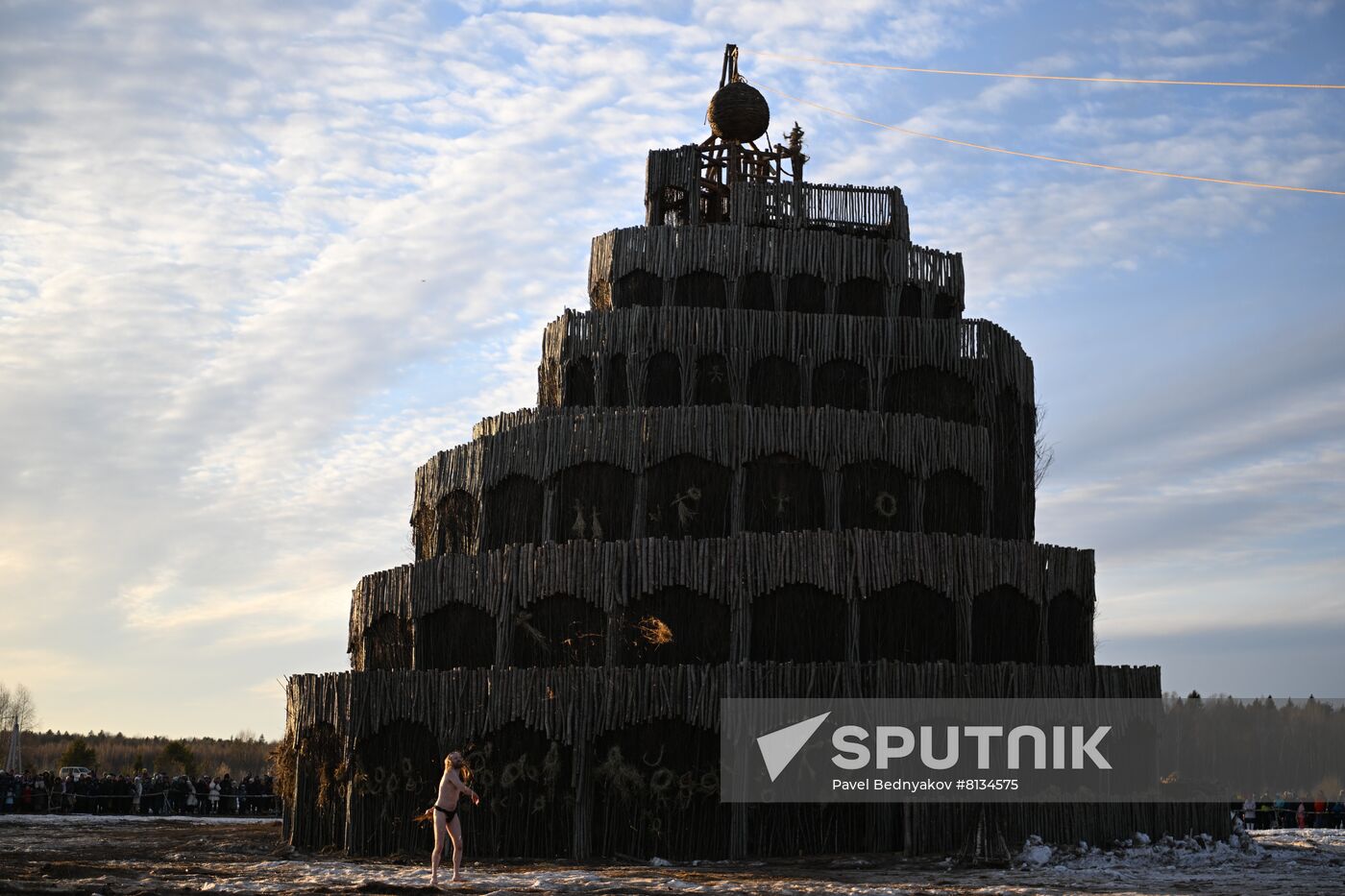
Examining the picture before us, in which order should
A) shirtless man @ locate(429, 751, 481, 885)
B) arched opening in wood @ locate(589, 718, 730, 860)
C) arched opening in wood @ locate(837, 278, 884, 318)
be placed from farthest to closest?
arched opening in wood @ locate(837, 278, 884, 318) → arched opening in wood @ locate(589, 718, 730, 860) → shirtless man @ locate(429, 751, 481, 885)

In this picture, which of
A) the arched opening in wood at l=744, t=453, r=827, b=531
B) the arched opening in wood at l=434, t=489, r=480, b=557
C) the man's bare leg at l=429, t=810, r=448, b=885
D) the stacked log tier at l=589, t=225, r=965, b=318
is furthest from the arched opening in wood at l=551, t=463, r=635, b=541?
the man's bare leg at l=429, t=810, r=448, b=885

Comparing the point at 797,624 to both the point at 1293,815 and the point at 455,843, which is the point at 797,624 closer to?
the point at 455,843

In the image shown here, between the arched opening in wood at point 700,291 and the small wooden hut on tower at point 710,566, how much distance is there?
0.06 m

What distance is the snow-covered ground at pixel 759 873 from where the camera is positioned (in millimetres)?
17688

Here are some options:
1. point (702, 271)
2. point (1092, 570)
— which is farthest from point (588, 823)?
point (702, 271)

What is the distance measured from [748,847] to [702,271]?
14.3m

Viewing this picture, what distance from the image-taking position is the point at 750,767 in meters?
23.0

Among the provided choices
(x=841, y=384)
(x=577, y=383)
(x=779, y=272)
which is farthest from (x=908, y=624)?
(x=779, y=272)

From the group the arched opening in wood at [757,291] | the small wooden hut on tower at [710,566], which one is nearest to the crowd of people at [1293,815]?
the small wooden hut on tower at [710,566]

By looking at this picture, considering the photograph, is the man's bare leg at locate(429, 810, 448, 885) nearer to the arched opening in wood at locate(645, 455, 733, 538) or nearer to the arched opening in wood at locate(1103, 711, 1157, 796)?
the arched opening in wood at locate(645, 455, 733, 538)

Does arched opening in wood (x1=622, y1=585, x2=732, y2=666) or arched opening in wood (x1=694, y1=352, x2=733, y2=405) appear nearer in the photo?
arched opening in wood (x1=622, y1=585, x2=732, y2=666)

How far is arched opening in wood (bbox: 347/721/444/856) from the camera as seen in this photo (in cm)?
2516

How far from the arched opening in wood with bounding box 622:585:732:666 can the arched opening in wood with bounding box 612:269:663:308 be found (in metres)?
9.56

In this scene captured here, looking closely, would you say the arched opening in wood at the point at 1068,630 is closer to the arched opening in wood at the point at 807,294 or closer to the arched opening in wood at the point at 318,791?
the arched opening in wood at the point at 807,294
